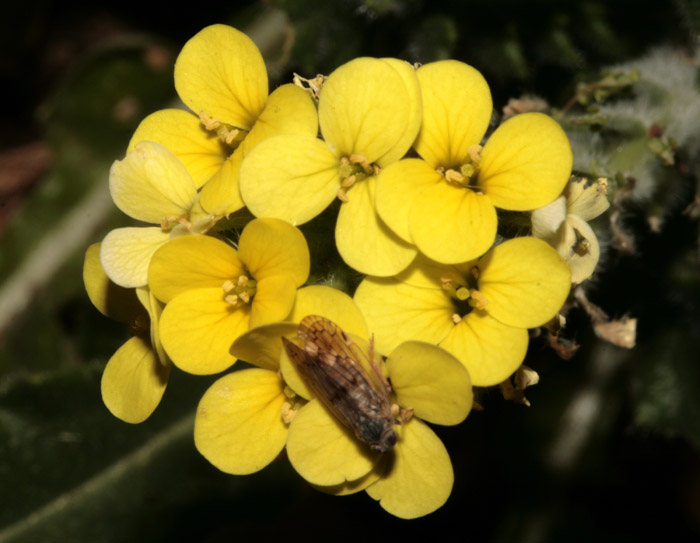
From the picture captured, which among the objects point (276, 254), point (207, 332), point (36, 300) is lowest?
point (36, 300)

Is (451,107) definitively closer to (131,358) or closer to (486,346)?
(486,346)

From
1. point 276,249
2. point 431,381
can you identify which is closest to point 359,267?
point 276,249

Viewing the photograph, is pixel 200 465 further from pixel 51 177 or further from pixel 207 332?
pixel 51 177

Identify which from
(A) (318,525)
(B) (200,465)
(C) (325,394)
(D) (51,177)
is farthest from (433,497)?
(D) (51,177)

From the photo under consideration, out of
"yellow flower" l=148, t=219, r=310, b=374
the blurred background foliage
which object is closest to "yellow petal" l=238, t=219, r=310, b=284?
"yellow flower" l=148, t=219, r=310, b=374

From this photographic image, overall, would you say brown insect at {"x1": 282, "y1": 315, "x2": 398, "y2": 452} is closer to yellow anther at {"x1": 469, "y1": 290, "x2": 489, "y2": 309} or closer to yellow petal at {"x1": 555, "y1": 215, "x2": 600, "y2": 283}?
yellow anther at {"x1": 469, "y1": 290, "x2": 489, "y2": 309}

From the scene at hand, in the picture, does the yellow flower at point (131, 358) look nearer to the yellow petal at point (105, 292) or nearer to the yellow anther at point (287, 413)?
the yellow petal at point (105, 292)
